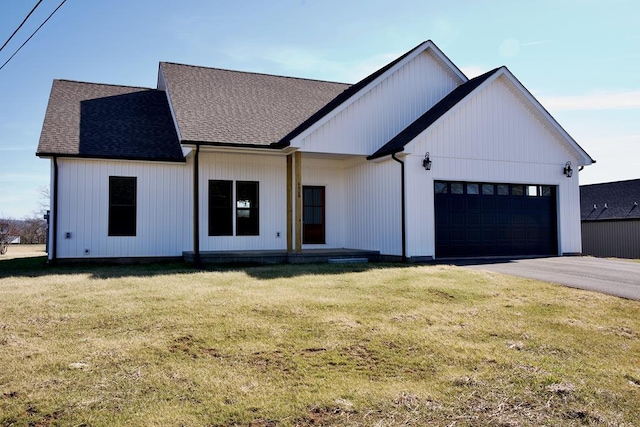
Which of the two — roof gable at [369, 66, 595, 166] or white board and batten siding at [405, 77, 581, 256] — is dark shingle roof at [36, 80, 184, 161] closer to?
roof gable at [369, 66, 595, 166]

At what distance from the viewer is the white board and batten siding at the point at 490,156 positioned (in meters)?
13.6

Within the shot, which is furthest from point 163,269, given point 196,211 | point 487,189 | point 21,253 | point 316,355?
point 21,253

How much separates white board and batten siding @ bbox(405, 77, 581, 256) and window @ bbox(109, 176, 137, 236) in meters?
7.72

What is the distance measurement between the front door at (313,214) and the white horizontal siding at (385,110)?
2.27 meters

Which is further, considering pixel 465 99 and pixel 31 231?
pixel 31 231

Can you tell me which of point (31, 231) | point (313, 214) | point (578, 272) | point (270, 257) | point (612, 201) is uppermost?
point (612, 201)

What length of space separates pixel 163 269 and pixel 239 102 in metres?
6.79

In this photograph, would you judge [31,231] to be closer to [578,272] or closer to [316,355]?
[578,272]

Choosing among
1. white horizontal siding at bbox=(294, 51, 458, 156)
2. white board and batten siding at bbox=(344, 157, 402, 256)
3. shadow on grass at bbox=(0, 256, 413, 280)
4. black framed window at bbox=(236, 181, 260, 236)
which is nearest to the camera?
shadow on grass at bbox=(0, 256, 413, 280)

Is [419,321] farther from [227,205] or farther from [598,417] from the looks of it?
[227,205]

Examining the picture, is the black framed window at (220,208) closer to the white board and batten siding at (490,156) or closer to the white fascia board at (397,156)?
the white fascia board at (397,156)

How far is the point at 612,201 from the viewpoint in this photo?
97.2 feet

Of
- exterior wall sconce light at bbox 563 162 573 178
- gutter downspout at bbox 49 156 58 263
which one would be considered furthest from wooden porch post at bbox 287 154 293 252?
exterior wall sconce light at bbox 563 162 573 178

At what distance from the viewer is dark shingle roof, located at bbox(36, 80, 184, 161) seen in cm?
1324
